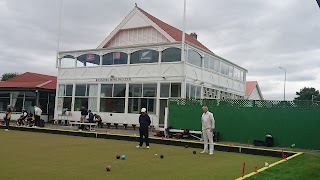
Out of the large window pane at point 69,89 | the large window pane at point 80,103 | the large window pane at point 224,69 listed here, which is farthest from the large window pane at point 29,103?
the large window pane at point 224,69

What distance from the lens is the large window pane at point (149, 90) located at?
80.7 ft

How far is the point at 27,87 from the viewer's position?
101 feet

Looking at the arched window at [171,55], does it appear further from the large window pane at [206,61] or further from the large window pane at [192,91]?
the large window pane at [206,61]

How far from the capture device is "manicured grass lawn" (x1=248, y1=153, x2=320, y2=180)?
24.4 feet

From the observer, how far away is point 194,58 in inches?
981

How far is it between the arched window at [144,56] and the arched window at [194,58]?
2256mm

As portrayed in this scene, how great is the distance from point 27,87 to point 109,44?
8156mm

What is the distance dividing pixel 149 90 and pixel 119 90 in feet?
8.58

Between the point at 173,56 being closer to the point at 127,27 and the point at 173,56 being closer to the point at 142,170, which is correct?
the point at 127,27

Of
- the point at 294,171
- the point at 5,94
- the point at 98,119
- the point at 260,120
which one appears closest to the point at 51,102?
the point at 5,94

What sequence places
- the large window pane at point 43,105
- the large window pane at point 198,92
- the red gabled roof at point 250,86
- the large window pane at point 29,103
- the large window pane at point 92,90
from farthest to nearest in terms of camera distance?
the red gabled roof at point 250,86 → the large window pane at point 43,105 → the large window pane at point 29,103 → the large window pane at point 92,90 → the large window pane at point 198,92

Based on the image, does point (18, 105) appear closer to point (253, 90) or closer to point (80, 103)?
point (80, 103)

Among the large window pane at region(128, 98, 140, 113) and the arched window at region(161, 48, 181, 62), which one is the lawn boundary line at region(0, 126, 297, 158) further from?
the arched window at region(161, 48, 181, 62)

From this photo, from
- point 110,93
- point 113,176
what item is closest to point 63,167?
point 113,176
